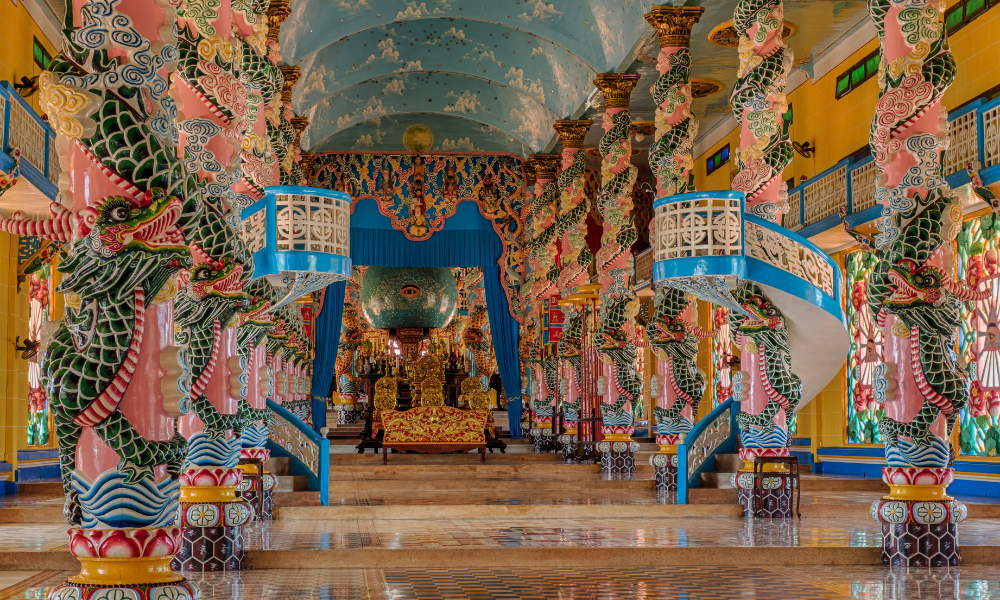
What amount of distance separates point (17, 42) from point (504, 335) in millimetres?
12150

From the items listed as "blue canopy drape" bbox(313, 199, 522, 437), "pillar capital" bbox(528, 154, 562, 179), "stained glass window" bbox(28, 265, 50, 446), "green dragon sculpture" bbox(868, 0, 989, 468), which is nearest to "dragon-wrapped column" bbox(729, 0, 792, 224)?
"green dragon sculpture" bbox(868, 0, 989, 468)

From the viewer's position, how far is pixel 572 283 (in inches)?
657

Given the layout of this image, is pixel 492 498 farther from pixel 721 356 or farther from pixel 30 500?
pixel 721 356

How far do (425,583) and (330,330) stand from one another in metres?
15.8

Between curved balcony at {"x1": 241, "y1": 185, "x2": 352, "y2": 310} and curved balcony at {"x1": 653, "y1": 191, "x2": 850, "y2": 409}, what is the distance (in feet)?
9.87

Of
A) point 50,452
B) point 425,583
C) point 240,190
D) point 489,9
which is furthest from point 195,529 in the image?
point 489,9

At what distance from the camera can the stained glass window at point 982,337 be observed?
1166 centimetres

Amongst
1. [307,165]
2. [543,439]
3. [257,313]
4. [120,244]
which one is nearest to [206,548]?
[257,313]

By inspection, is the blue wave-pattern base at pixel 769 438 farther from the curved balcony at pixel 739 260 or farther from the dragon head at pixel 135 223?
the dragon head at pixel 135 223

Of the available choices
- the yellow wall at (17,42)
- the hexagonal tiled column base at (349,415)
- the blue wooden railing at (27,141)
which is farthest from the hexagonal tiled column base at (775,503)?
the hexagonal tiled column base at (349,415)

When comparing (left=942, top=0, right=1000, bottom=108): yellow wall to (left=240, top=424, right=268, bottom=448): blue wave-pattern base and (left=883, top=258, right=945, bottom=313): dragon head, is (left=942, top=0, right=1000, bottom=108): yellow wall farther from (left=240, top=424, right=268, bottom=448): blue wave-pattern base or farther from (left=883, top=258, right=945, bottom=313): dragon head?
(left=240, top=424, right=268, bottom=448): blue wave-pattern base

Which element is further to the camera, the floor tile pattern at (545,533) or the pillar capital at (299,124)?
the pillar capital at (299,124)

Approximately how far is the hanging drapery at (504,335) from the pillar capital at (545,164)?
95.4 inches

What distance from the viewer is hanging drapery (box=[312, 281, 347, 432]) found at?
21.5m
